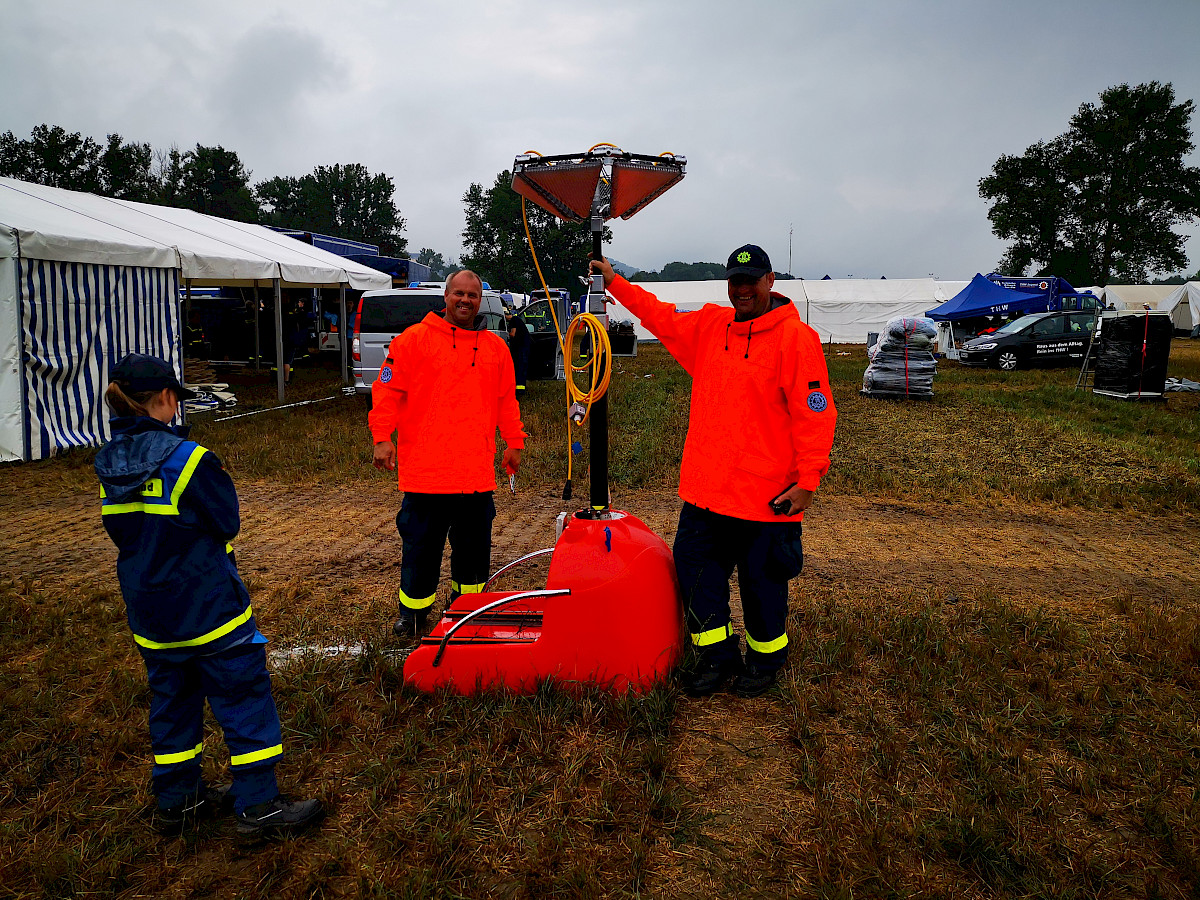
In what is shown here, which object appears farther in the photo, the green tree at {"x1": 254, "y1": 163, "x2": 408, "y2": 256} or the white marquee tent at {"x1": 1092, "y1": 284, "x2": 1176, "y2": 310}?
the green tree at {"x1": 254, "y1": 163, "x2": 408, "y2": 256}

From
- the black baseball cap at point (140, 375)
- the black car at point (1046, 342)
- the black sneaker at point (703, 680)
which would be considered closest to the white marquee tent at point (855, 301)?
the black car at point (1046, 342)

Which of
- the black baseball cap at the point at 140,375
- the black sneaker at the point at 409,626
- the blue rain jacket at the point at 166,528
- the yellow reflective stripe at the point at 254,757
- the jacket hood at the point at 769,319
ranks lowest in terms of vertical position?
the black sneaker at the point at 409,626

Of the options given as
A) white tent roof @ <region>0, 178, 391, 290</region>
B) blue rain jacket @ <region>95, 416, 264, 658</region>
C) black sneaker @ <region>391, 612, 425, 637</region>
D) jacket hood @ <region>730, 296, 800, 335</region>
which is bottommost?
black sneaker @ <region>391, 612, 425, 637</region>

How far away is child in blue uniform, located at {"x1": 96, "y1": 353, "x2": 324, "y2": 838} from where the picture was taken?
224 cm

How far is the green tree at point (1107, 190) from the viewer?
167 ft

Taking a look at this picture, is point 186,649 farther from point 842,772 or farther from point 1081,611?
point 1081,611

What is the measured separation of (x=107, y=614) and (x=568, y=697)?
9.20ft

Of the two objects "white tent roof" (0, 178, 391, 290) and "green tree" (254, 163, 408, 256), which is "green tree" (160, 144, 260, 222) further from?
"white tent roof" (0, 178, 391, 290)

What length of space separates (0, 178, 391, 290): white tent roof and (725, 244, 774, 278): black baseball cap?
331 inches

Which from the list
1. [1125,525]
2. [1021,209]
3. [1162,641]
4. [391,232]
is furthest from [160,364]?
[391,232]

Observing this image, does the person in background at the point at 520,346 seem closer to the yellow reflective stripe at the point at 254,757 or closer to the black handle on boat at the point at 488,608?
the black handle on boat at the point at 488,608

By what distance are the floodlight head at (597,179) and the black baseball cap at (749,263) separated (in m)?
0.48

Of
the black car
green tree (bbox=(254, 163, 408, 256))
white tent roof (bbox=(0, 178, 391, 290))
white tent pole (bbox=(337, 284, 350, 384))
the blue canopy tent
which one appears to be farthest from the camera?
green tree (bbox=(254, 163, 408, 256))

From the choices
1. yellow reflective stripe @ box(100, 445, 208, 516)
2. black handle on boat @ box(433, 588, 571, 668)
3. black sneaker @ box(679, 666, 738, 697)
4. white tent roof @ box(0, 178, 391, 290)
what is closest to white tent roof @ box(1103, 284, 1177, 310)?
white tent roof @ box(0, 178, 391, 290)
